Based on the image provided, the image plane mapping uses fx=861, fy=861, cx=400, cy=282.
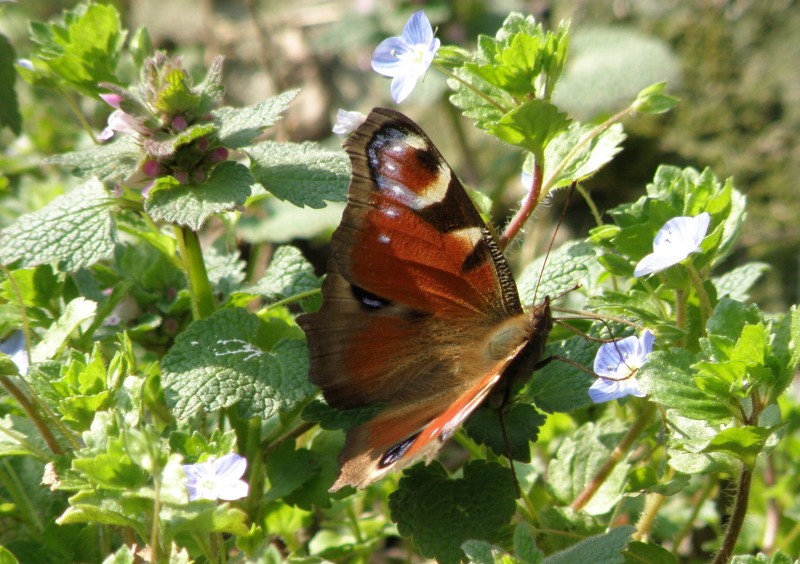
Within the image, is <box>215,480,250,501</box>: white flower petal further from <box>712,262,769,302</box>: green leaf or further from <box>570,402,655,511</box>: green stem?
<box>712,262,769,302</box>: green leaf

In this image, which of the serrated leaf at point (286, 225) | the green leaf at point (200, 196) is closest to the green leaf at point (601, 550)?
the green leaf at point (200, 196)

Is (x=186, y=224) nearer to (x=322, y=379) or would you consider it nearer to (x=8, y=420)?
(x=322, y=379)

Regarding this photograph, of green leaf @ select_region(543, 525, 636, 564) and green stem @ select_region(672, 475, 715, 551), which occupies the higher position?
green leaf @ select_region(543, 525, 636, 564)

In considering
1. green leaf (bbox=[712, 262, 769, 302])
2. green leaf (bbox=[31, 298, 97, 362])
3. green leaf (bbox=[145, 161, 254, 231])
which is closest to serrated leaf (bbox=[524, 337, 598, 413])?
green leaf (bbox=[712, 262, 769, 302])

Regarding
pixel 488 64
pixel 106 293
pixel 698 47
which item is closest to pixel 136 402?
pixel 106 293

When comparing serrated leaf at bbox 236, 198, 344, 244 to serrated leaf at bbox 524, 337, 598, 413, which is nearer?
serrated leaf at bbox 524, 337, 598, 413

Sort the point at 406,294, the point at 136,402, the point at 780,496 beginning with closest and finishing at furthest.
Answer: the point at 136,402, the point at 406,294, the point at 780,496

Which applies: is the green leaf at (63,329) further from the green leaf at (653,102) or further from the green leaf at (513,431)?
the green leaf at (653,102)
